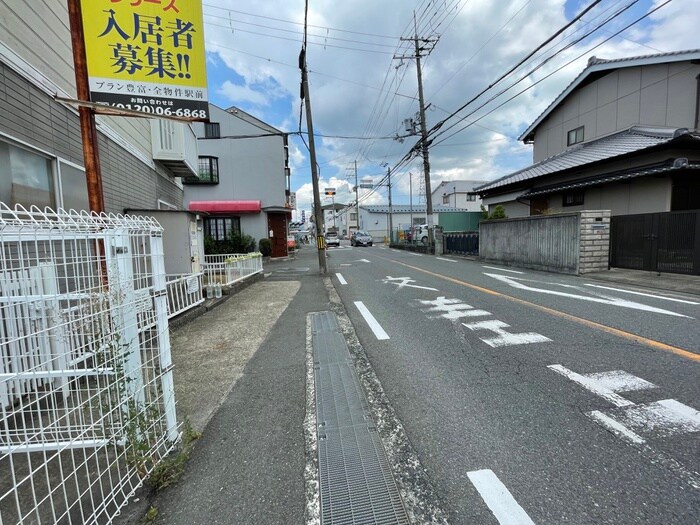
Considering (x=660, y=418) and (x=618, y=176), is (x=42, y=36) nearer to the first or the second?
(x=660, y=418)

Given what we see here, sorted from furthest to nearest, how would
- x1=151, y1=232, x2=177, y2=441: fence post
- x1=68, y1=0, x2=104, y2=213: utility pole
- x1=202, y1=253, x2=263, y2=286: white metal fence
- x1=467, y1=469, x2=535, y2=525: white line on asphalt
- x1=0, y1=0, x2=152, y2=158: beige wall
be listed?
x1=202, y1=253, x2=263, y2=286: white metal fence, x1=0, y1=0, x2=152, y2=158: beige wall, x1=68, y1=0, x2=104, y2=213: utility pole, x1=151, y1=232, x2=177, y2=441: fence post, x1=467, y1=469, x2=535, y2=525: white line on asphalt

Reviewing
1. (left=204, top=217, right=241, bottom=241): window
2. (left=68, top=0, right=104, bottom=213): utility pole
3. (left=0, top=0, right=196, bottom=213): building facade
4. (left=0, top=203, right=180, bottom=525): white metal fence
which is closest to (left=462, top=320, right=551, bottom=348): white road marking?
(left=0, top=203, right=180, bottom=525): white metal fence

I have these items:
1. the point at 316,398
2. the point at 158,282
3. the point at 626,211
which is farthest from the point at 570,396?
the point at 626,211

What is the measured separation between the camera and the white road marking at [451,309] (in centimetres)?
630

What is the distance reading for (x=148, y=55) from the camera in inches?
156

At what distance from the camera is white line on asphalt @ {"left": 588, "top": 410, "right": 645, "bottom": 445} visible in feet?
8.43

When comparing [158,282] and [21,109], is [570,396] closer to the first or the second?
[158,282]

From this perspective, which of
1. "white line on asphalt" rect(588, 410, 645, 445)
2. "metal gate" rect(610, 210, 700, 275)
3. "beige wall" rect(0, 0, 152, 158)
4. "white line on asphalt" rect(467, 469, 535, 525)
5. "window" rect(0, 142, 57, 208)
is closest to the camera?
"white line on asphalt" rect(467, 469, 535, 525)

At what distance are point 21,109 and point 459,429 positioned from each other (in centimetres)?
611

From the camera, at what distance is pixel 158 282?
2459 millimetres

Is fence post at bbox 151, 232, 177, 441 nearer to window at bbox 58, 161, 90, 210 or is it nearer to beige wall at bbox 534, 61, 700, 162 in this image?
window at bbox 58, 161, 90, 210

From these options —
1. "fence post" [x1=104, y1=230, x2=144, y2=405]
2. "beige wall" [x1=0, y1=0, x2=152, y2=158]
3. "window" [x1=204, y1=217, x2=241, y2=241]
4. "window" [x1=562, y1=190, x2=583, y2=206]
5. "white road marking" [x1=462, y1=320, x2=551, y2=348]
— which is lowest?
"white road marking" [x1=462, y1=320, x2=551, y2=348]

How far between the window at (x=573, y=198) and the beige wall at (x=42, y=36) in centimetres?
1818

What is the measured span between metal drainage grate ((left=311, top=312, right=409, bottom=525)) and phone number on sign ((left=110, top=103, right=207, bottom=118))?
3.45 m
